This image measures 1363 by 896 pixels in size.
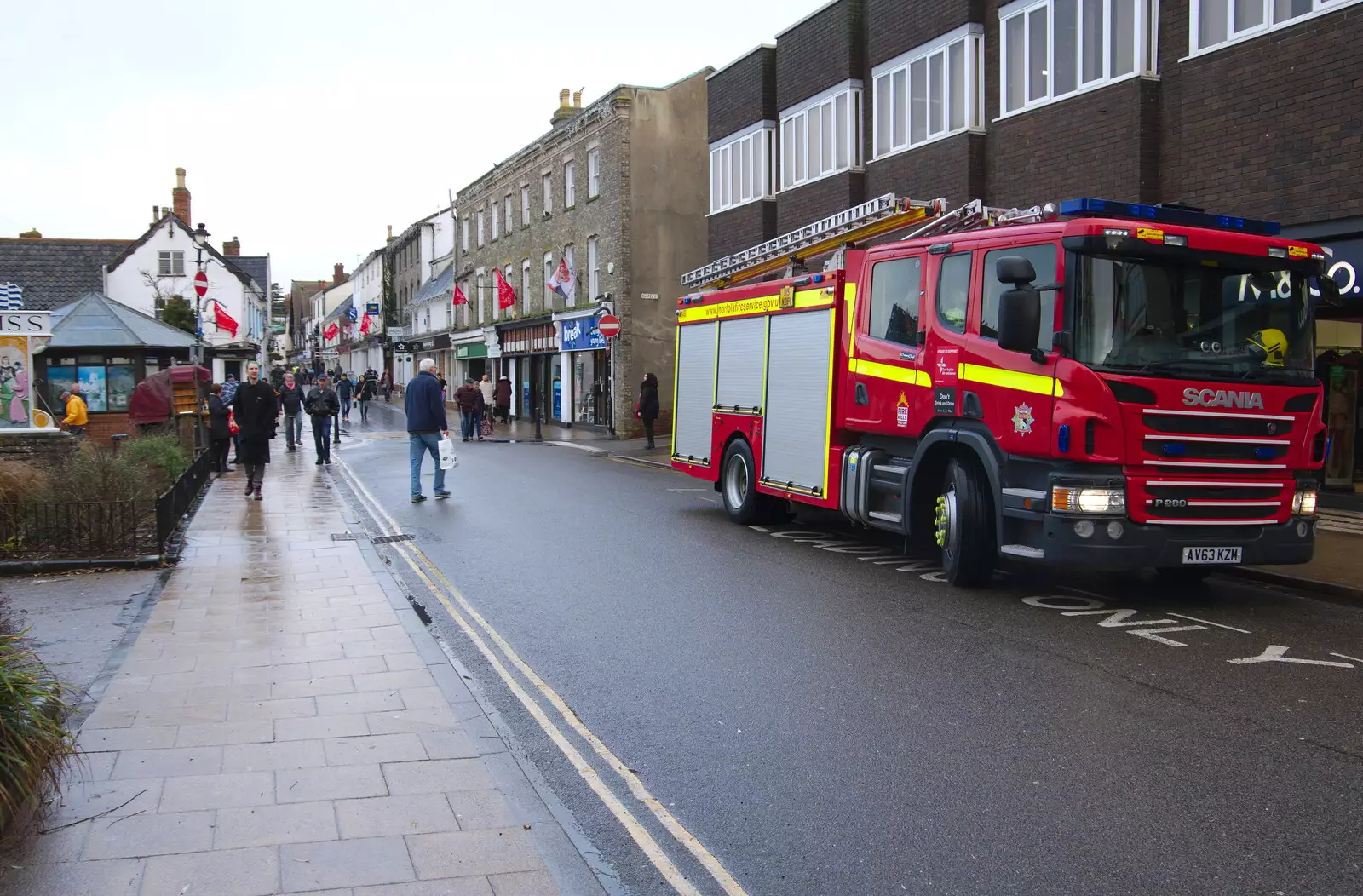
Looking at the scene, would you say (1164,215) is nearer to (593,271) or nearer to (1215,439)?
(1215,439)

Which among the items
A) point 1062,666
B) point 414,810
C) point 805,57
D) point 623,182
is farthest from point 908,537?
point 623,182

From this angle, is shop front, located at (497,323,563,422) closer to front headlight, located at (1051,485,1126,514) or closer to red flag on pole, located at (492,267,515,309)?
red flag on pole, located at (492,267,515,309)

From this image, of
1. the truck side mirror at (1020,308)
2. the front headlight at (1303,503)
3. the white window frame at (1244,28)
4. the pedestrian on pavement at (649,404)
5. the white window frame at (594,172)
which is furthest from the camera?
the white window frame at (594,172)

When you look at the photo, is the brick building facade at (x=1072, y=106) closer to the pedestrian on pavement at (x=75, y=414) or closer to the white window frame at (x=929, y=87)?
the white window frame at (x=929, y=87)

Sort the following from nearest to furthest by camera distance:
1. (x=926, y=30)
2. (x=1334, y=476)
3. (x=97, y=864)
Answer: (x=97, y=864) < (x=1334, y=476) < (x=926, y=30)

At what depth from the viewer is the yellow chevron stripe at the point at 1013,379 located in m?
8.17

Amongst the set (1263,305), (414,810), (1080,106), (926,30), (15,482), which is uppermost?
(926,30)

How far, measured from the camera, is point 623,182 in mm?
33125

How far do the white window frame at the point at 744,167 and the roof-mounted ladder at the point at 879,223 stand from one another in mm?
11897

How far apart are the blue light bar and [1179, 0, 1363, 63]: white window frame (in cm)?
500

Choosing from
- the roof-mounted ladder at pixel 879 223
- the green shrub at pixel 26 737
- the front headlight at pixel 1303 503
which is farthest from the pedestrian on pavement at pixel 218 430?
the front headlight at pixel 1303 503

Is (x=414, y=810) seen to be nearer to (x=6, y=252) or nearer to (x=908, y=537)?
(x=908, y=537)

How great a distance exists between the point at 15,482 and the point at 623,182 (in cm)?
2411

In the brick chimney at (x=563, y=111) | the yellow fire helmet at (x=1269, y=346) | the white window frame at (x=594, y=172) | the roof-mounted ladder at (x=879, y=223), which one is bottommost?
the yellow fire helmet at (x=1269, y=346)
